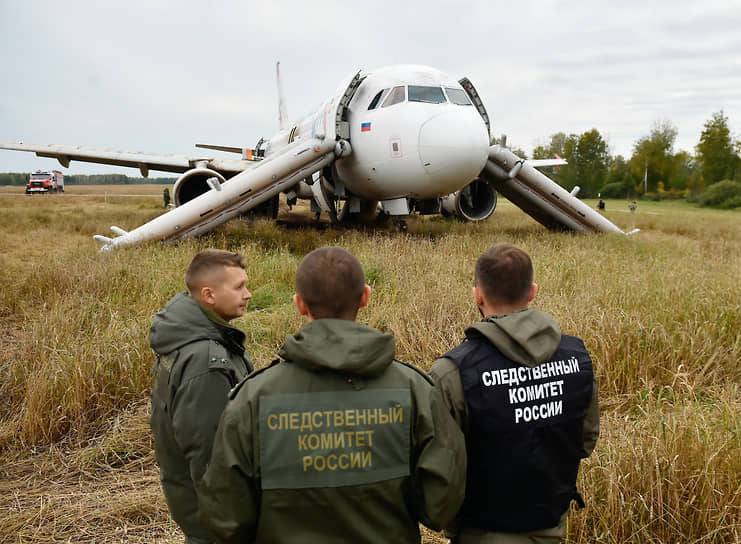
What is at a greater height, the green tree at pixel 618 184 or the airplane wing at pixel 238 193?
the green tree at pixel 618 184

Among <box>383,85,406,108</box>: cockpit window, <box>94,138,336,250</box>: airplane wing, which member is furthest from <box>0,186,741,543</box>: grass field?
<box>383,85,406,108</box>: cockpit window

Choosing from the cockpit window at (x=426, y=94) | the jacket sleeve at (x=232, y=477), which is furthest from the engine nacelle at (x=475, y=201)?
the jacket sleeve at (x=232, y=477)

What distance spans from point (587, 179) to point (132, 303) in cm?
7172

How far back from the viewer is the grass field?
2446 mm

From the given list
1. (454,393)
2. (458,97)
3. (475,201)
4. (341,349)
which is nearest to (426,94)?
(458,97)

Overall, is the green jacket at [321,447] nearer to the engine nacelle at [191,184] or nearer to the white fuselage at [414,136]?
the white fuselage at [414,136]

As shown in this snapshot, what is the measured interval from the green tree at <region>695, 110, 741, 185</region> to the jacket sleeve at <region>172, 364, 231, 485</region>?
212ft

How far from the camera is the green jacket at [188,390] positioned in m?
1.89

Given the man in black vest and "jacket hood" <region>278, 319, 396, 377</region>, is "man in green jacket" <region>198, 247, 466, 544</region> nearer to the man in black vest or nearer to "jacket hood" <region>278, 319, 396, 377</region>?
"jacket hood" <region>278, 319, 396, 377</region>

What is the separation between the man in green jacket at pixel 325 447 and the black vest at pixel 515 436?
0.25 meters

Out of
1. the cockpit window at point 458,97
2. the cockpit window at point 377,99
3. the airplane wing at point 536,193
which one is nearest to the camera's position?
the cockpit window at point 458,97

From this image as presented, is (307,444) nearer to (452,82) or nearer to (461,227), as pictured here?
(452,82)

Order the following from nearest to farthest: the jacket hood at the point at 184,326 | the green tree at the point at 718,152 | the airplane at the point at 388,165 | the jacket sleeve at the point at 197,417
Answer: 1. the jacket sleeve at the point at 197,417
2. the jacket hood at the point at 184,326
3. the airplane at the point at 388,165
4. the green tree at the point at 718,152

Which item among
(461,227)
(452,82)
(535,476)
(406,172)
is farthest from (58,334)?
(461,227)
